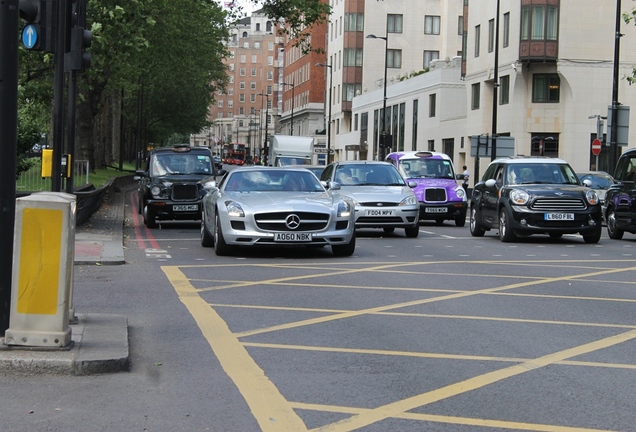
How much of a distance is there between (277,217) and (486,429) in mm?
10235

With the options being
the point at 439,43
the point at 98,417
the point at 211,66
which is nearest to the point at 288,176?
the point at 98,417

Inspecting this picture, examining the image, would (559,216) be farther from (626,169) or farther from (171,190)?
(171,190)

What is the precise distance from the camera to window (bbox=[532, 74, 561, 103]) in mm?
51438

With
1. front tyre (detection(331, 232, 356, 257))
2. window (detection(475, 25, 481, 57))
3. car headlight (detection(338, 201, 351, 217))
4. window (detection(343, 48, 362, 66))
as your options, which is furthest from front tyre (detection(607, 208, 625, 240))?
window (detection(343, 48, 362, 66))

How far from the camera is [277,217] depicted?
1570cm

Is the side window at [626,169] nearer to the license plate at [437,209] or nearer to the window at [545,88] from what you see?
the license plate at [437,209]

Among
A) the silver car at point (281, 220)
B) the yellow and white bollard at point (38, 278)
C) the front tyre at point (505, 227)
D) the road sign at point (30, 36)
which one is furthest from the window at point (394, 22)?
the yellow and white bollard at point (38, 278)

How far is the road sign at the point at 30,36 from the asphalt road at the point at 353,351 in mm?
2495

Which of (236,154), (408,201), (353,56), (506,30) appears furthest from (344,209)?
(236,154)

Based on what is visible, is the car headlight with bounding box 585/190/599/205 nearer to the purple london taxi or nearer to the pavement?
the purple london taxi

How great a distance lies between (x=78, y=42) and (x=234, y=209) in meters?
3.23

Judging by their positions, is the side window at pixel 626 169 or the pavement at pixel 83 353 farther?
the side window at pixel 626 169

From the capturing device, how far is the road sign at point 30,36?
9.84 metres

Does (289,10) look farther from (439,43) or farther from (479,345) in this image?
(439,43)
